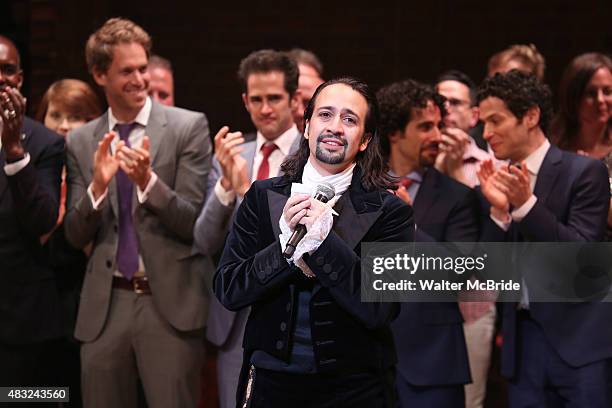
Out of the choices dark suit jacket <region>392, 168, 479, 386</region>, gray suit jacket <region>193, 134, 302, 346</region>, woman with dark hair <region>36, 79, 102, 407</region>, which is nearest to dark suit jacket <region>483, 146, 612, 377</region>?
dark suit jacket <region>392, 168, 479, 386</region>

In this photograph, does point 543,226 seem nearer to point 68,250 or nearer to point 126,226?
point 126,226

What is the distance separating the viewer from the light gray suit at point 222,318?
3.64m

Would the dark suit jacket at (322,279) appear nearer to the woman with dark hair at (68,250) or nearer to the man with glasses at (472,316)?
the man with glasses at (472,316)

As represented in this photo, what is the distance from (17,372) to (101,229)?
64cm

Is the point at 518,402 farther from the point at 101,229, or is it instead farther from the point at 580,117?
the point at 101,229

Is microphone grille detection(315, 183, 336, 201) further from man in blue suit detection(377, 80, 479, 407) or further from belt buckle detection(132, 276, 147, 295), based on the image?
belt buckle detection(132, 276, 147, 295)

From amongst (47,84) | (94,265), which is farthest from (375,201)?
(47,84)

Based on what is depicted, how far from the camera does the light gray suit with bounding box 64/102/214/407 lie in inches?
146

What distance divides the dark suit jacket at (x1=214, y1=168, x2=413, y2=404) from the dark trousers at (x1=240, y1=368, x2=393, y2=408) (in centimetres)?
4

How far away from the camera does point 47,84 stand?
531 centimetres

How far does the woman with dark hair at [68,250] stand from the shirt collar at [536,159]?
1.80 meters

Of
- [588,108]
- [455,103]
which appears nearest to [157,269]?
[455,103]

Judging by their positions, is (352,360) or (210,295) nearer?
(352,360)

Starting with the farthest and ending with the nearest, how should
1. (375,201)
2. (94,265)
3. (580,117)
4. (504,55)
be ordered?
1. (504,55)
2. (580,117)
3. (94,265)
4. (375,201)
